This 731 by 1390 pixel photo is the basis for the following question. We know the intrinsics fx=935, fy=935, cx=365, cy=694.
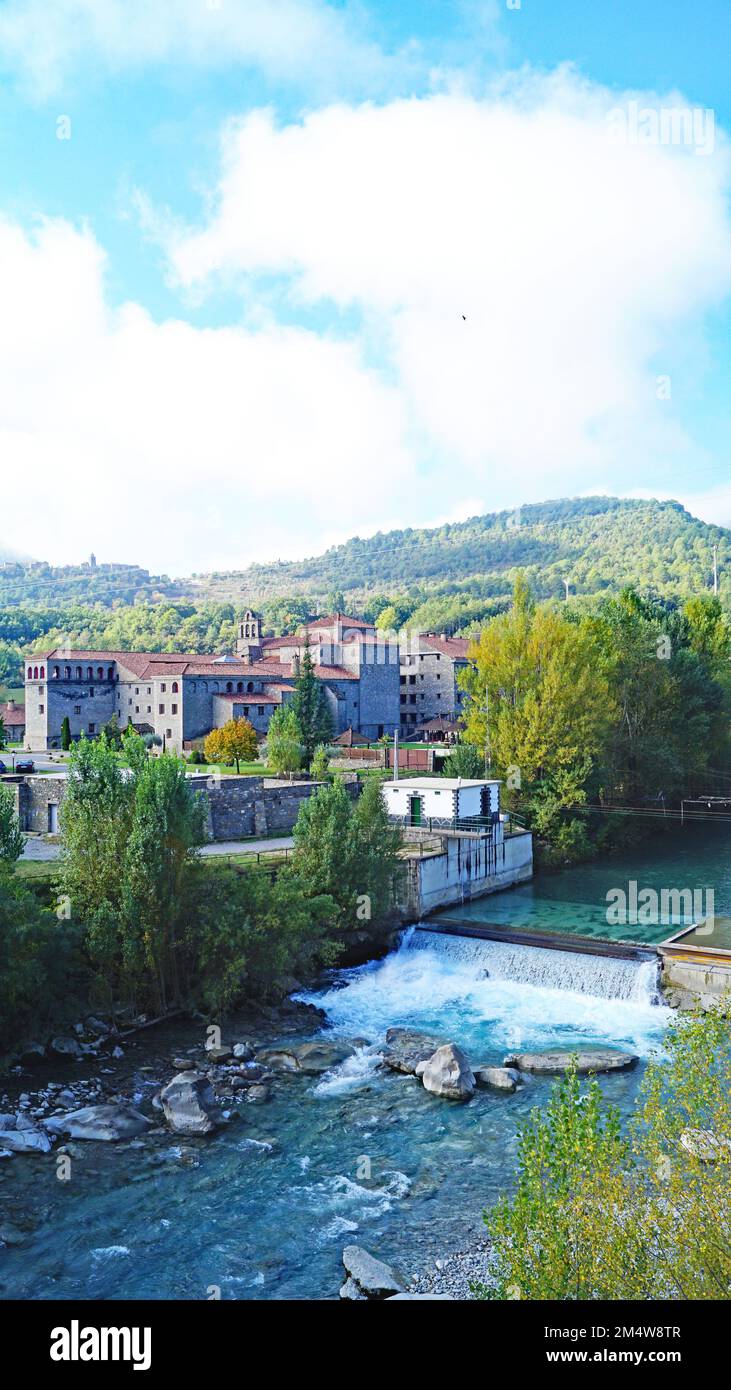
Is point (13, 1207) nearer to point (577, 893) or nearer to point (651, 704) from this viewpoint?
point (577, 893)

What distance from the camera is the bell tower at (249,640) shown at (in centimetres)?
7392

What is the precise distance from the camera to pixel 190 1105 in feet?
55.5

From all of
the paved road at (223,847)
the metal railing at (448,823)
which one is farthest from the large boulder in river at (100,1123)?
the metal railing at (448,823)

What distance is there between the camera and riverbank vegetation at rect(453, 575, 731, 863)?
40.8m

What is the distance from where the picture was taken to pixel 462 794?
33938 millimetres

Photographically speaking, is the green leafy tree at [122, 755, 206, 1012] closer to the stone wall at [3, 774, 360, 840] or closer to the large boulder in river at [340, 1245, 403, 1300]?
the stone wall at [3, 774, 360, 840]

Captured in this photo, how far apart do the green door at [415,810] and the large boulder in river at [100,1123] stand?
1911 centimetres

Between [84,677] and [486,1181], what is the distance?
54643 millimetres

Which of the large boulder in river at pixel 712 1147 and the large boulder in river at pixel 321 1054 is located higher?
the large boulder in river at pixel 712 1147

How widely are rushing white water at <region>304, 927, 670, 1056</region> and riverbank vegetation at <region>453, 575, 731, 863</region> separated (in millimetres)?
13782

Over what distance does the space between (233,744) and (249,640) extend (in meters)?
33.4

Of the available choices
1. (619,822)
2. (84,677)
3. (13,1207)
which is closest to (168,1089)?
(13,1207)

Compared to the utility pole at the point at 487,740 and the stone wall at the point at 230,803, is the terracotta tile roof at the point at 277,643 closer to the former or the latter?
the utility pole at the point at 487,740

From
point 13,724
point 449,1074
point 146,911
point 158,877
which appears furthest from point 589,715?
point 13,724
